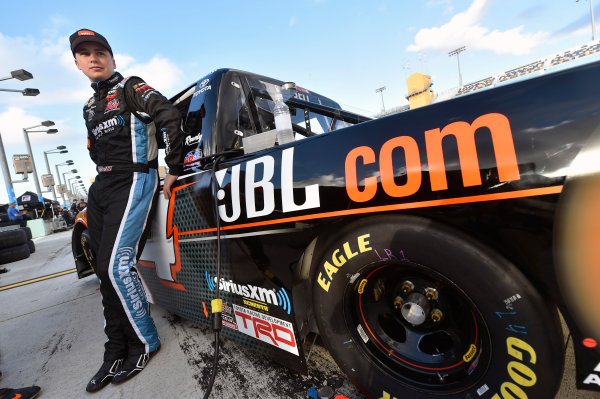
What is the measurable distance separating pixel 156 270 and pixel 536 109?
215 centimetres

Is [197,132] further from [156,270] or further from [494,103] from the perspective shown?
[494,103]

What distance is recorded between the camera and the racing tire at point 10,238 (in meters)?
6.12

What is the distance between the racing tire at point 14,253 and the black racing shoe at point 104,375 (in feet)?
23.4

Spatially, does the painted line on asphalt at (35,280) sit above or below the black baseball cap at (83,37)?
below

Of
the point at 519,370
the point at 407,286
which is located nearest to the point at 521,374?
the point at 519,370

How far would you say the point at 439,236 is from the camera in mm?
763

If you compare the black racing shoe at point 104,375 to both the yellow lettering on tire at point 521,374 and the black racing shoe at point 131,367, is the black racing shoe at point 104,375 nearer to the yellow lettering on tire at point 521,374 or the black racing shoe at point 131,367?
the black racing shoe at point 131,367

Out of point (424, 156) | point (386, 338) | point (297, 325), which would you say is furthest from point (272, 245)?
point (424, 156)

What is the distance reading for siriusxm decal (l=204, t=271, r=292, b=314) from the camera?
118cm

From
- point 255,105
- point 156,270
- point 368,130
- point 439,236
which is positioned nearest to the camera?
point 439,236

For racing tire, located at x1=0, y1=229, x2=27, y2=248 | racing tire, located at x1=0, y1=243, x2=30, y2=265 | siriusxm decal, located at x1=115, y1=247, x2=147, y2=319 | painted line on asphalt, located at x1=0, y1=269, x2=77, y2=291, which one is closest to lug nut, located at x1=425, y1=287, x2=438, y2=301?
siriusxm decal, located at x1=115, y1=247, x2=147, y2=319

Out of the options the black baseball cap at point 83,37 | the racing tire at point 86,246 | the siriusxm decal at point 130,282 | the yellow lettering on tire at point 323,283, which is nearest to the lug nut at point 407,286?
the yellow lettering on tire at point 323,283

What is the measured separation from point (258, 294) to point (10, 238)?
26.4ft

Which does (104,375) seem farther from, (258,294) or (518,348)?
(518,348)
